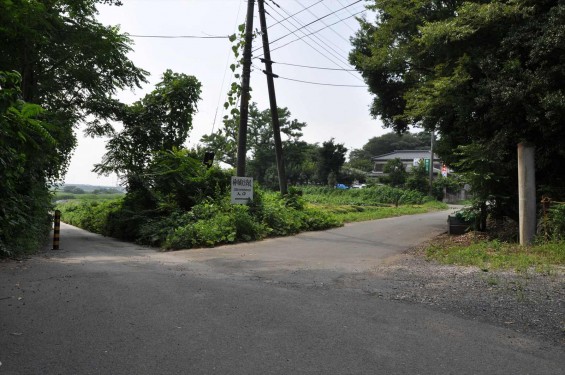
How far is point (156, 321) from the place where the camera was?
16.7 ft

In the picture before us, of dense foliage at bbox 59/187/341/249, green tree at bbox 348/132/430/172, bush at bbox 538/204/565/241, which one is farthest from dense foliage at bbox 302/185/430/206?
green tree at bbox 348/132/430/172

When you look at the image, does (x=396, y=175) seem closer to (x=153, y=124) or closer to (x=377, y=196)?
(x=377, y=196)

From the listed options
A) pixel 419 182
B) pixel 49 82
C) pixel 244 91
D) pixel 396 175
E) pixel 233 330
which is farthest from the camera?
pixel 396 175

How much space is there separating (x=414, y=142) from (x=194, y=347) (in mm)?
97463

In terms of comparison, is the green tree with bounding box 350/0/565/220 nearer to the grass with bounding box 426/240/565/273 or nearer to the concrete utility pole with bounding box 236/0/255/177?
the grass with bounding box 426/240/565/273

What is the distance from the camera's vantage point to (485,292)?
6633 mm

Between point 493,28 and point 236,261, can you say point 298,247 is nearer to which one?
point 236,261

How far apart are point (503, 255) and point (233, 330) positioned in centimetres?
757

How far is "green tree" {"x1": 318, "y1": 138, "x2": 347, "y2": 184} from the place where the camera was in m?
51.0

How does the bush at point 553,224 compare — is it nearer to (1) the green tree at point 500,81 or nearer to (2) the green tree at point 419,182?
(1) the green tree at point 500,81

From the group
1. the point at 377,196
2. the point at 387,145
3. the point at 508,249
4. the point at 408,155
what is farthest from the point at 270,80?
the point at 387,145

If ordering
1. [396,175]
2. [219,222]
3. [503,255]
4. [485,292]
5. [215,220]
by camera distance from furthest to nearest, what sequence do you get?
[396,175] → [215,220] → [219,222] → [503,255] → [485,292]

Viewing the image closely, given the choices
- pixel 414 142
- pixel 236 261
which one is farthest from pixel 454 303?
pixel 414 142

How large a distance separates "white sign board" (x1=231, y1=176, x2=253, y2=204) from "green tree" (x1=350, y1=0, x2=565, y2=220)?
20.6 feet
